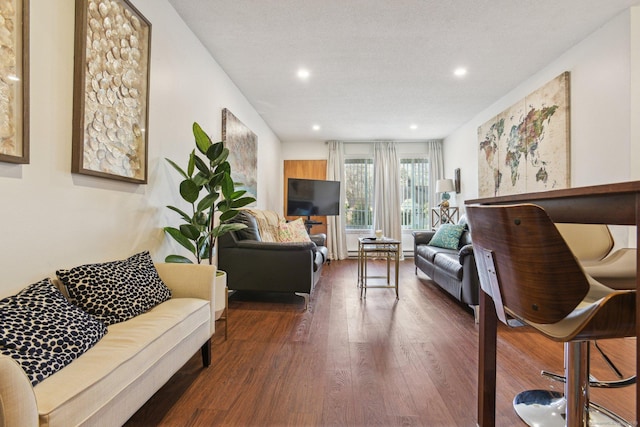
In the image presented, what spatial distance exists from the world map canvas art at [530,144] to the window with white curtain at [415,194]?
1.92 m

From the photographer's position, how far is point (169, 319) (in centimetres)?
138

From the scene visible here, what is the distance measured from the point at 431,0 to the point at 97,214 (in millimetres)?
2637

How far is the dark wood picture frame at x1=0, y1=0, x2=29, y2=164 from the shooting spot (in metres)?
1.14

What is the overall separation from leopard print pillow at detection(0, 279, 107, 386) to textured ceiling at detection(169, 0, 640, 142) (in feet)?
7.29

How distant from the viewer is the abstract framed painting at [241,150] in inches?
131

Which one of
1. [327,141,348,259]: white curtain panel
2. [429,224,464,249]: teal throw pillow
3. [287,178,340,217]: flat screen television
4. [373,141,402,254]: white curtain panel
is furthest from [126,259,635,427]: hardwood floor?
[373,141,402,254]: white curtain panel

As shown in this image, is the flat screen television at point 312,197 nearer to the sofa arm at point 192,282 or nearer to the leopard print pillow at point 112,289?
the sofa arm at point 192,282

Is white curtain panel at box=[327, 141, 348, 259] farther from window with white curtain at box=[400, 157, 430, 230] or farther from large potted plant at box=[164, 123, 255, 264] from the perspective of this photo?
large potted plant at box=[164, 123, 255, 264]

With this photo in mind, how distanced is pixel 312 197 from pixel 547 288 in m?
4.75

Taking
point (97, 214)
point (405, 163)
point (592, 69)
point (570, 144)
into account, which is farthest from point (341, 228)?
point (97, 214)

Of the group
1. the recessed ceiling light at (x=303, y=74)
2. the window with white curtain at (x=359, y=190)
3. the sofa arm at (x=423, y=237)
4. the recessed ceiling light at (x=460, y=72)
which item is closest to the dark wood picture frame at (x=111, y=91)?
the recessed ceiling light at (x=303, y=74)

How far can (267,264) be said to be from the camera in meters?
2.88

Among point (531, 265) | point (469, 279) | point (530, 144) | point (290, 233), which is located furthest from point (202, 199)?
point (530, 144)

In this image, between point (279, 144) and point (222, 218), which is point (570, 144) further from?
point (279, 144)
